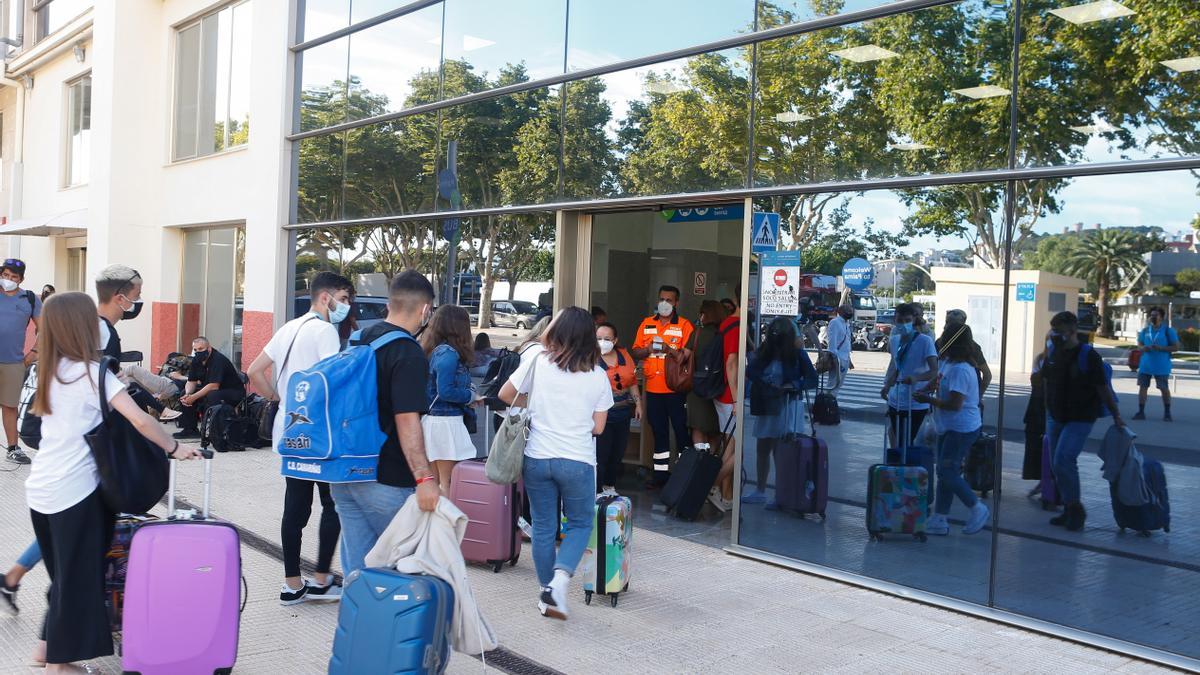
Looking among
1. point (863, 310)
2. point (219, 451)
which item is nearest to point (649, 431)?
point (863, 310)

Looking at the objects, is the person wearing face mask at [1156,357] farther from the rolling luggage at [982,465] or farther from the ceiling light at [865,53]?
the ceiling light at [865,53]

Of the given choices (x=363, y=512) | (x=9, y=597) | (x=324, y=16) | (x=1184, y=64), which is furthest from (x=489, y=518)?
(x=324, y=16)

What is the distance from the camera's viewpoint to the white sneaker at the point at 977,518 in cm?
591

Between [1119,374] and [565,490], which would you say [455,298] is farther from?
[1119,374]

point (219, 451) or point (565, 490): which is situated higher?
point (565, 490)

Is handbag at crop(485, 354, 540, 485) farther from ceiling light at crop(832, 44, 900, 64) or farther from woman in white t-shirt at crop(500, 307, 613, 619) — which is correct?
ceiling light at crop(832, 44, 900, 64)

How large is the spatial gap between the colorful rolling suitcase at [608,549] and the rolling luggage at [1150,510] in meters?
2.59

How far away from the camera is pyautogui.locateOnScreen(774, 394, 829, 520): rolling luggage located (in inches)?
269

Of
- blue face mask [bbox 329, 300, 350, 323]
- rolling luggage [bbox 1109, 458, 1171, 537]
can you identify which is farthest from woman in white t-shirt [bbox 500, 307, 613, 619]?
rolling luggage [bbox 1109, 458, 1171, 537]

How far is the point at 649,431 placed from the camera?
33.3 ft

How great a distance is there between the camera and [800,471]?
6.98 m

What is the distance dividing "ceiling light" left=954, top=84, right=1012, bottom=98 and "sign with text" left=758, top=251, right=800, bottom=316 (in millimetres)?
1498

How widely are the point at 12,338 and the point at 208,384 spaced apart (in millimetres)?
2051

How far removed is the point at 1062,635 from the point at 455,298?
20.5 feet
